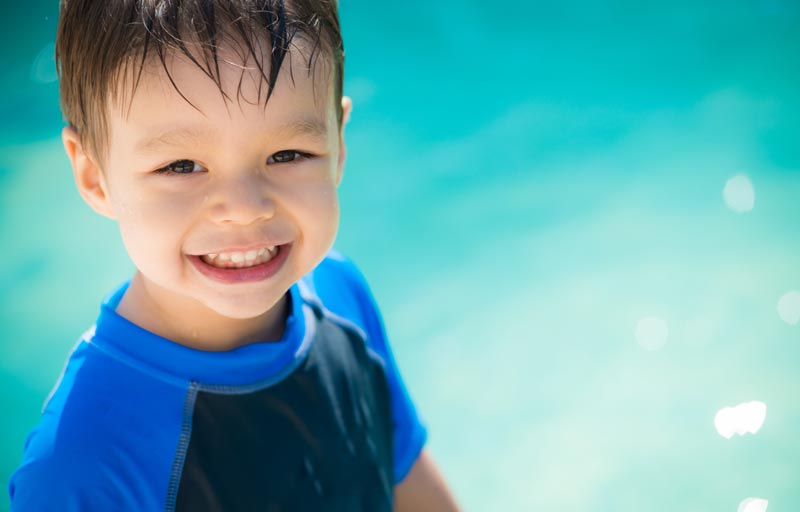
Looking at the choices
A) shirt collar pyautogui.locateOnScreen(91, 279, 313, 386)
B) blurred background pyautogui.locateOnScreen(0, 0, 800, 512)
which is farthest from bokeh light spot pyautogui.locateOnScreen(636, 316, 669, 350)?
shirt collar pyautogui.locateOnScreen(91, 279, 313, 386)

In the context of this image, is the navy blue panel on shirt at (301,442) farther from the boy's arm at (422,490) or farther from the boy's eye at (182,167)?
the boy's eye at (182,167)

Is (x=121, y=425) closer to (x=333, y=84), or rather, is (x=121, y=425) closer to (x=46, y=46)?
(x=333, y=84)

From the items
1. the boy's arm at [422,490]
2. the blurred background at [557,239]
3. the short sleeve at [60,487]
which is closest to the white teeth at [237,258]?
the short sleeve at [60,487]

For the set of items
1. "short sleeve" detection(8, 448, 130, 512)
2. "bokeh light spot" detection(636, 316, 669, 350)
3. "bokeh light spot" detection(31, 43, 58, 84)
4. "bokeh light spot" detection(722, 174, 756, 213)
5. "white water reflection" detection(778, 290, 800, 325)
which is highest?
"bokeh light spot" detection(31, 43, 58, 84)

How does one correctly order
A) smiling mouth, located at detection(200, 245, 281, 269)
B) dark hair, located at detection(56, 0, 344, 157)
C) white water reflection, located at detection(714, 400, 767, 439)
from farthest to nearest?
white water reflection, located at detection(714, 400, 767, 439)
smiling mouth, located at detection(200, 245, 281, 269)
dark hair, located at detection(56, 0, 344, 157)

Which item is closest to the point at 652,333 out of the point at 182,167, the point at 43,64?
the point at 182,167

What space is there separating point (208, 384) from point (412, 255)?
1589 millimetres

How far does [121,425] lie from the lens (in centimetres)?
96

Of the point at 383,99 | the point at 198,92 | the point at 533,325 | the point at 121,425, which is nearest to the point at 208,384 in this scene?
the point at 121,425

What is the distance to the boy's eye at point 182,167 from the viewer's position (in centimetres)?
92

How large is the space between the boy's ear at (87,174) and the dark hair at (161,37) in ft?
0.11

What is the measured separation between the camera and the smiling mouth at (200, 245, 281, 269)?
3.22ft

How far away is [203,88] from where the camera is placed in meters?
0.88

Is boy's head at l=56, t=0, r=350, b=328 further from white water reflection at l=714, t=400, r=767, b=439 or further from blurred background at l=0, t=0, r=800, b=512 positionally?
white water reflection at l=714, t=400, r=767, b=439
